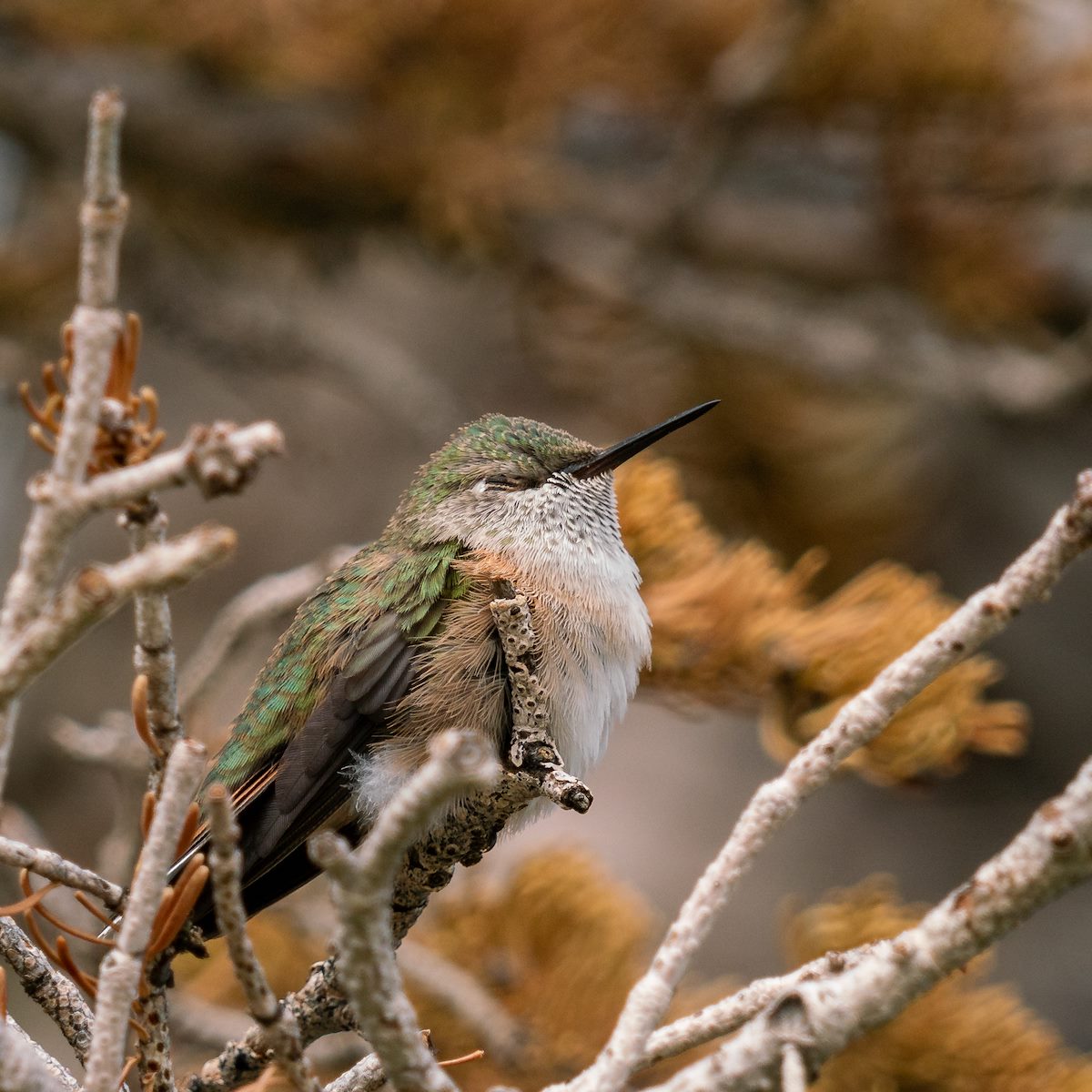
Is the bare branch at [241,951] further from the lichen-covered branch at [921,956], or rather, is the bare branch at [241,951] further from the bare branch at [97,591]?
the lichen-covered branch at [921,956]

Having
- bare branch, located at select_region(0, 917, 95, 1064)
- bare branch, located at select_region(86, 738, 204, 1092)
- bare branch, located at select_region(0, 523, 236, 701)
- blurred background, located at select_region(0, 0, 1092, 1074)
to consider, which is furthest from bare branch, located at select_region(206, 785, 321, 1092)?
blurred background, located at select_region(0, 0, 1092, 1074)

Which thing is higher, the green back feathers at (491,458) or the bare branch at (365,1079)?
the green back feathers at (491,458)

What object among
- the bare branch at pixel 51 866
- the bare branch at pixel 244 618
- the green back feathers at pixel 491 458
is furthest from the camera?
the green back feathers at pixel 491 458

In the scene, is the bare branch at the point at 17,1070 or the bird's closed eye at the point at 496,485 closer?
the bare branch at the point at 17,1070

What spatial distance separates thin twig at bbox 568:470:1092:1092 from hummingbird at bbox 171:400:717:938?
933 mm

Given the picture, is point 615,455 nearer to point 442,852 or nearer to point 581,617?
point 581,617

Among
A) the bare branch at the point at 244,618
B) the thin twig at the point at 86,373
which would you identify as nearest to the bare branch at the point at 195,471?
the thin twig at the point at 86,373

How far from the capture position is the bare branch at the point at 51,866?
121cm

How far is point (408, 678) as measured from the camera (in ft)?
7.19

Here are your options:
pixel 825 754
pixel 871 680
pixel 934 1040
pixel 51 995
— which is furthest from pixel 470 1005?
pixel 825 754

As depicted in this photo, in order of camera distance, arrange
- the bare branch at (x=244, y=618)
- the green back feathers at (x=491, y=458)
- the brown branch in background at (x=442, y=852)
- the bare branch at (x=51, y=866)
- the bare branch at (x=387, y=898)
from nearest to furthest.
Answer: the bare branch at (x=387, y=898)
the bare branch at (x=51, y=866)
the brown branch in background at (x=442, y=852)
the bare branch at (x=244, y=618)
the green back feathers at (x=491, y=458)

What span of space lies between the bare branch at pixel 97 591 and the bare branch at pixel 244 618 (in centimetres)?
129

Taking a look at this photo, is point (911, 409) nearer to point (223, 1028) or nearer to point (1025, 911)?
point (223, 1028)

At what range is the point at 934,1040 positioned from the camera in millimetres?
2275
